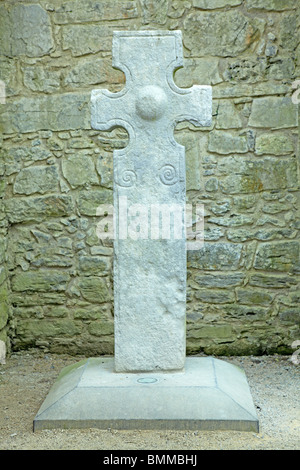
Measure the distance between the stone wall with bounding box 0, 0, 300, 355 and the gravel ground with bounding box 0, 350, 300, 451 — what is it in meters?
0.45

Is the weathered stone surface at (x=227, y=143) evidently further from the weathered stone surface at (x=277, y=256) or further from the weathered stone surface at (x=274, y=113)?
the weathered stone surface at (x=277, y=256)

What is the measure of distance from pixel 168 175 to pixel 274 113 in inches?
64.5

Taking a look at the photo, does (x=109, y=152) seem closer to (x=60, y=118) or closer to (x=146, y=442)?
(x=60, y=118)

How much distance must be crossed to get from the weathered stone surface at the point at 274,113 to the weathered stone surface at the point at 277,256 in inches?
38.3

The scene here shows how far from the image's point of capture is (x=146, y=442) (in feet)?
9.36

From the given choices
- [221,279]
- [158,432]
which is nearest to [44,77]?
[221,279]

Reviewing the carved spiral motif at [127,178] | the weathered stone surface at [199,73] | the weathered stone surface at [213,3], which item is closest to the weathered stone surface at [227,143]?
the weathered stone surface at [199,73]

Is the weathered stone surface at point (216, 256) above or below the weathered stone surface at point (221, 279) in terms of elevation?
above

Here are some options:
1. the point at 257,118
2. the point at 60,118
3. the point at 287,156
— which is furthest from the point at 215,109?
the point at 60,118

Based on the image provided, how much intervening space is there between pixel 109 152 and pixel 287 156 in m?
1.46

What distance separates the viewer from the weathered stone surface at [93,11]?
15.1 ft

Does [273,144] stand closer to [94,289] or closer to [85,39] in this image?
[85,39]

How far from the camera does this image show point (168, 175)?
3.37 metres

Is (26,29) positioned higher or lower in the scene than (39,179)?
higher
